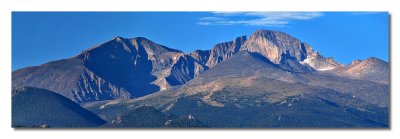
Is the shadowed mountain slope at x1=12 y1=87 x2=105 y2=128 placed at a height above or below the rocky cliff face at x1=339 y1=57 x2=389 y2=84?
below

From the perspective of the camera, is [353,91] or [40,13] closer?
[40,13]

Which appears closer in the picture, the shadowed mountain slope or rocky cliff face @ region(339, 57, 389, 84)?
the shadowed mountain slope

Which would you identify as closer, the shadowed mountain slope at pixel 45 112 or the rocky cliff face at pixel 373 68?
the shadowed mountain slope at pixel 45 112

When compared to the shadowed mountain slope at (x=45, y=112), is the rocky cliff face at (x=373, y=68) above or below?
above

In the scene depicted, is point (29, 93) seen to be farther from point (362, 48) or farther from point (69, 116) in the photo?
point (362, 48)

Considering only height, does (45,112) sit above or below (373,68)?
below

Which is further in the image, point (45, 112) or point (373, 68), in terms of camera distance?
point (373, 68)
